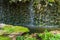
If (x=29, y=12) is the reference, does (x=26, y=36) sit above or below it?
above

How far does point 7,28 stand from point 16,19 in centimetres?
937

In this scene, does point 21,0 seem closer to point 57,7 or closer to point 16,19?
point 16,19

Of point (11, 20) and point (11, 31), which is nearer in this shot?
point (11, 31)

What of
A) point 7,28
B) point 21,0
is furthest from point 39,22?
point 7,28

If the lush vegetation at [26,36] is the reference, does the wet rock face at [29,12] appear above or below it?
below

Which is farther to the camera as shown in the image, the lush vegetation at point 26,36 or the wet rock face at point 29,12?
the wet rock face at point 29,12

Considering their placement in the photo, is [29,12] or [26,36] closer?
[26,36]

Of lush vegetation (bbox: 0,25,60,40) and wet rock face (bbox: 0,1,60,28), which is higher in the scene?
lush vegetation (bbox: 0,25,60,40)

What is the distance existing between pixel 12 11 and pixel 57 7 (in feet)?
12.4

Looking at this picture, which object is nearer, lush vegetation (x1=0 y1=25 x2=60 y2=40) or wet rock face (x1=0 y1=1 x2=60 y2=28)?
lush vegetation (x1=0 y1=25 x2=60 y2=40)

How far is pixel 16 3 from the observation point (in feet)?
65.2

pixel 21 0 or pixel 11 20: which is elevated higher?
pixel 21 0

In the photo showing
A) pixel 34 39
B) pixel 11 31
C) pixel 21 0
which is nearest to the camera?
pixel 34 39

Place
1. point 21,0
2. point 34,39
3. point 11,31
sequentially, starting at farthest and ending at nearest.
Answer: point 21,0, point 11,31, point 34,39
